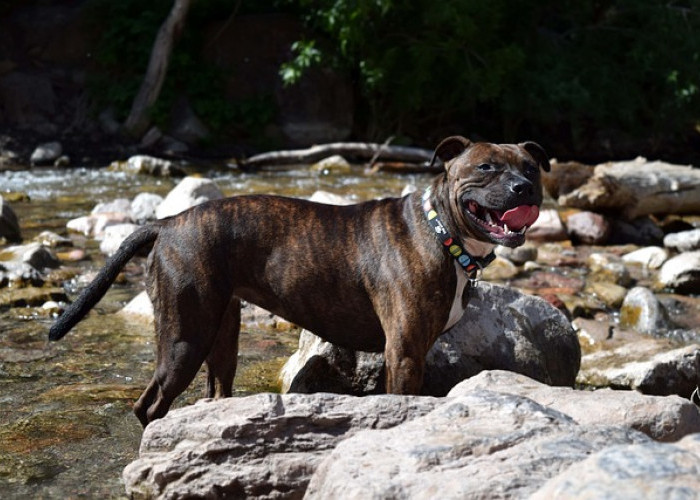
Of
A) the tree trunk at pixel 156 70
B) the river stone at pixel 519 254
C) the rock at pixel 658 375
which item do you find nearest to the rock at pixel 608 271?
the river stone at pixel 519 254

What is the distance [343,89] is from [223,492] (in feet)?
55.8

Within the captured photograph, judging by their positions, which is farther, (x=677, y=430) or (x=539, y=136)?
(x=539, y=136)

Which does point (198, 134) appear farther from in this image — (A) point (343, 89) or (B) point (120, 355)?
(B) point (120, 355)

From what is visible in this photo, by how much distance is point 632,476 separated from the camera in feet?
9.27

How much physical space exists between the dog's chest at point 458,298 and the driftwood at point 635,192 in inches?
290

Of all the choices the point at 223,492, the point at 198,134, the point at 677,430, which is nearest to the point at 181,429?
the point at 223,492

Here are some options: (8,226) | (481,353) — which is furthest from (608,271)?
(8,226)

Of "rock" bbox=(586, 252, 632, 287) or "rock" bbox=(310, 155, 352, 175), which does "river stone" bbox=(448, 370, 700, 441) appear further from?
"rock" bbox=(310, 155, 352, 175)

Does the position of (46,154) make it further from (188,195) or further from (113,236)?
(113,236)

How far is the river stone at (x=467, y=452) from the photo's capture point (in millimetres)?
3330

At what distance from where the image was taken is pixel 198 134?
19875mm

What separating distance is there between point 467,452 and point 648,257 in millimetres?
7985

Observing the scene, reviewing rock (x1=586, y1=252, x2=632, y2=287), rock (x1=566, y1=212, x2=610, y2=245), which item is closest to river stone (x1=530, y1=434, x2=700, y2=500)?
rock (x1=586, y1=252, x2=632, y2=287)

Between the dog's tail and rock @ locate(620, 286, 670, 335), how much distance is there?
4860 millimetres
